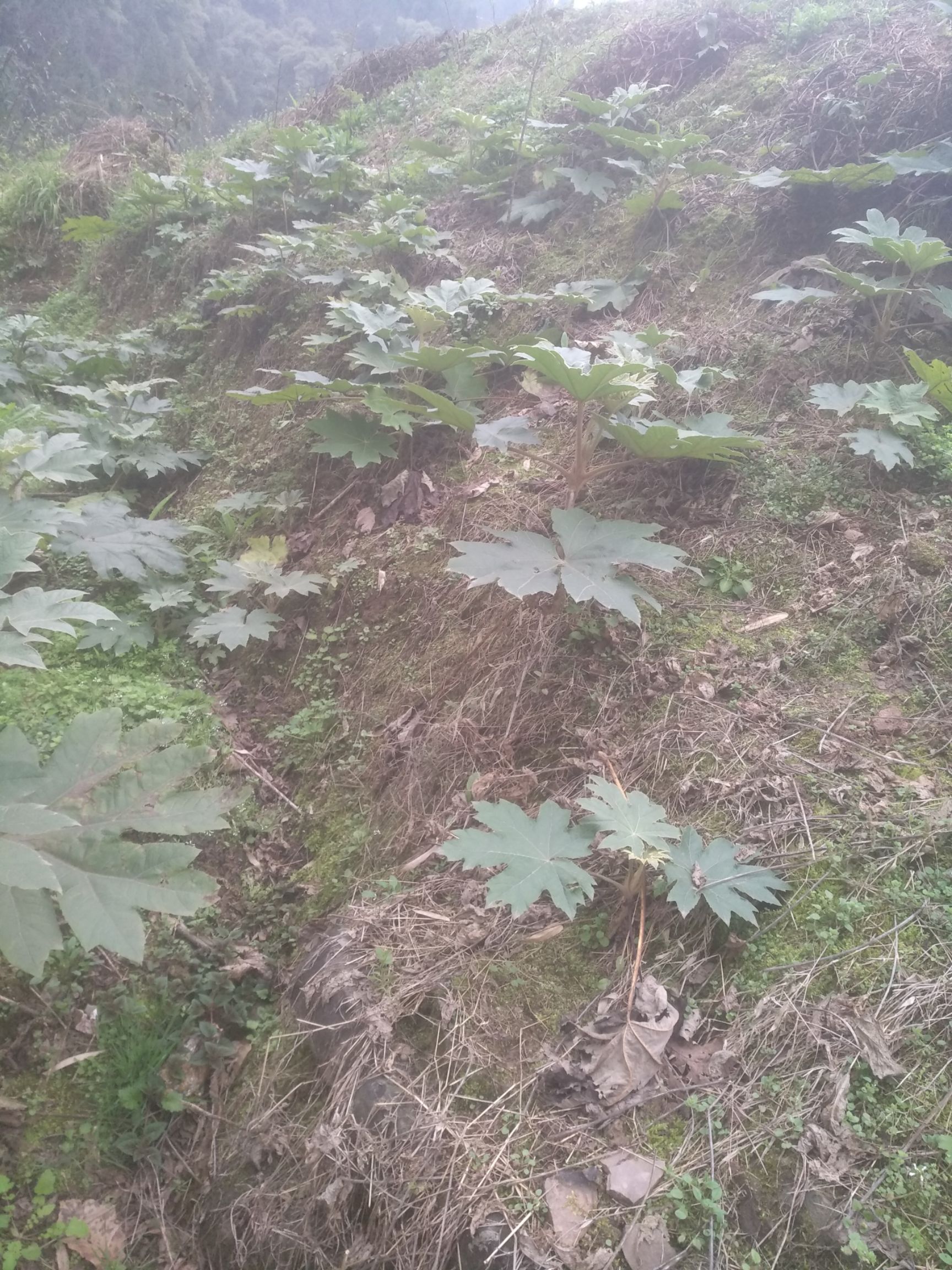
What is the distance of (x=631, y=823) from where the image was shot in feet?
5.85

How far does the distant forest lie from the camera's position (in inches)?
457

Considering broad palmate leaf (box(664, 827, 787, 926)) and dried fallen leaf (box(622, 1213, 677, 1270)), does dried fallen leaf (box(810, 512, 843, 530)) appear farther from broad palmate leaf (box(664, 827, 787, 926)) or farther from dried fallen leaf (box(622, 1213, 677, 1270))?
dried fallen leaf (box(622, 1213, 677, 1270))

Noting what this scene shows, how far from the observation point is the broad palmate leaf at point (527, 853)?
1.67 m

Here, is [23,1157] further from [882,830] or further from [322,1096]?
[882,830]

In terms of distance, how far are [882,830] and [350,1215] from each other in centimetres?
156

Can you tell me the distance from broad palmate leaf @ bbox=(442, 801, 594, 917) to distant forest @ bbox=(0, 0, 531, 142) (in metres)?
11.2

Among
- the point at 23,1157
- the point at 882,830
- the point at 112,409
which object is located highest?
the point at 112,409

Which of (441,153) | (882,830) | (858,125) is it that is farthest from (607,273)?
(882,830)

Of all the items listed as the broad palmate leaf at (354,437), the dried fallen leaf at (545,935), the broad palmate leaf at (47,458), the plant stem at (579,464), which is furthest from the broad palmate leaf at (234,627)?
the dried fallen leaf at (545,935)

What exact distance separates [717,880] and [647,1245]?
75 cm

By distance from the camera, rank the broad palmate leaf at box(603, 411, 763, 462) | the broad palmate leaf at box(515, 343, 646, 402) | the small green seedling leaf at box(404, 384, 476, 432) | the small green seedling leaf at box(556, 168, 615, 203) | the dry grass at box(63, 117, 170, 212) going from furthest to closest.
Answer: the dry grass at box(63, 117, 170, 212) → the small green seedling leaf at box(556, 168, 615, 203) → the small green seedling leaf at box(404, 384, 476, 432) → the broad palmate leaf at box(603, 411, 763, 462) → the broad palmate leaf at box(515, 343, 646, 402)

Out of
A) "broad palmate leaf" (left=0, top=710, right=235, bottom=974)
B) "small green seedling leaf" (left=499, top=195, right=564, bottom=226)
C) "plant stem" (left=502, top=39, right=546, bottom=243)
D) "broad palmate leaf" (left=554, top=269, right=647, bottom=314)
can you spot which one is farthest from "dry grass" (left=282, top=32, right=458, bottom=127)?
"broad palmate leaf" (left=0, top=710, right=235, bottom=974)

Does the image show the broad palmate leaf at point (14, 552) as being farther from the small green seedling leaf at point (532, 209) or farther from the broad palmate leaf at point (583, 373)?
the small green seedling leaf at point (532, 209)

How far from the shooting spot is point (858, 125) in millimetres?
4039
